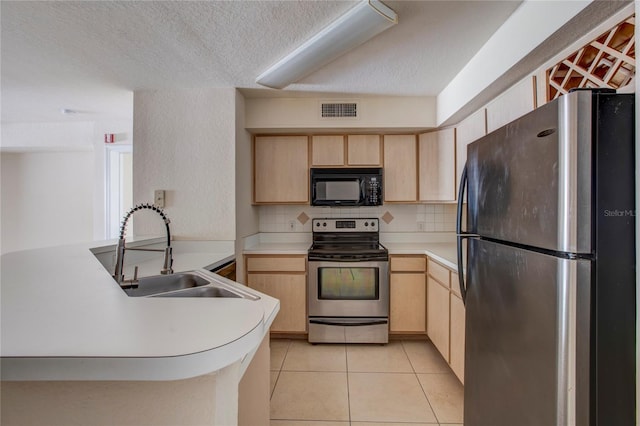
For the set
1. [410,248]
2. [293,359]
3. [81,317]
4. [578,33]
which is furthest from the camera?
[410,248]

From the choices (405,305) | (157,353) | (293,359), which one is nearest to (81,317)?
(157,353)

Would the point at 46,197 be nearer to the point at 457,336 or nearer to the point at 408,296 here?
the point at 408,296

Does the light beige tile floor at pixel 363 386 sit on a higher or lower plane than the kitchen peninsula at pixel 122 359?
lower

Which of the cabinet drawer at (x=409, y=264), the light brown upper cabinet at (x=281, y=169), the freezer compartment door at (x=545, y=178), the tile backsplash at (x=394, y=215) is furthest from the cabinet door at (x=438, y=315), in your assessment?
the light brown upper cabinet at (x=281, y=169)

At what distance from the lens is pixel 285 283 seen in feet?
9.07

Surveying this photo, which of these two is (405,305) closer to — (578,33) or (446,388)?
(446,388)

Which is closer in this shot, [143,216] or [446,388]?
[446,388]

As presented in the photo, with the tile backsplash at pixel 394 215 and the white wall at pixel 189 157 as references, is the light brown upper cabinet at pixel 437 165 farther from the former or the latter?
the white wall at pixel 189 157

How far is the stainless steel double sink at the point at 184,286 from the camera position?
1386 mm

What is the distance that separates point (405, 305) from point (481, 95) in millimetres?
1852

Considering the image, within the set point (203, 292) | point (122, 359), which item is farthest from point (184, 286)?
point (122, 359)

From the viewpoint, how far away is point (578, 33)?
1.24 m

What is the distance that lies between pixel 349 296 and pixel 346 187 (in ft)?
3.50

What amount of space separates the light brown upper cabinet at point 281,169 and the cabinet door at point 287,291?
2.53ft
